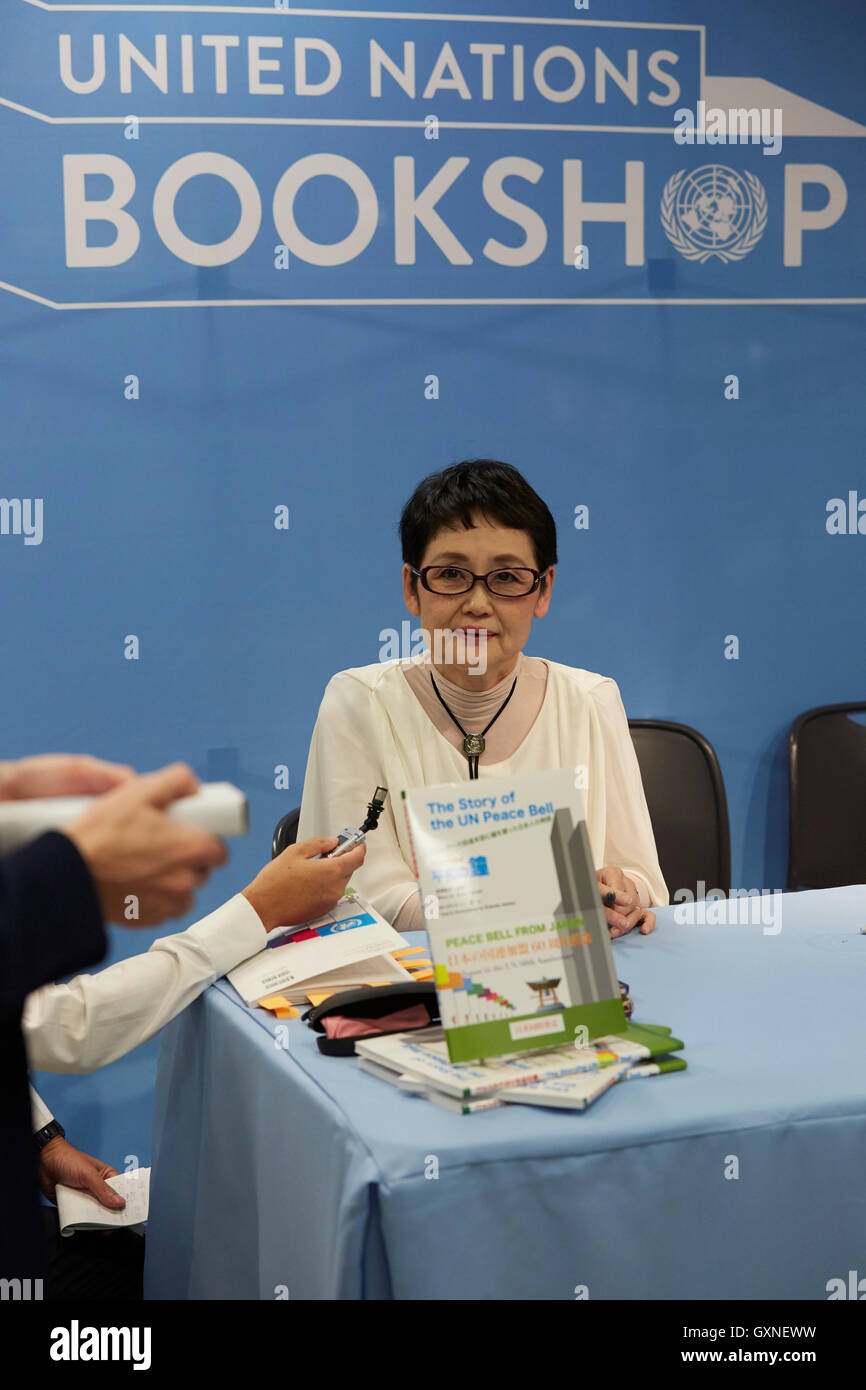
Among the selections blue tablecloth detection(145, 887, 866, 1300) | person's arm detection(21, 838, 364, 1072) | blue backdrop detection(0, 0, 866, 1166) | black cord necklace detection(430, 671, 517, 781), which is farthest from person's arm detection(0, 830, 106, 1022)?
blue backdrop detection(0, 0, 866, 1166)

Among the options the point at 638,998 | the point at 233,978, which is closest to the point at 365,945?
the point at 233,978

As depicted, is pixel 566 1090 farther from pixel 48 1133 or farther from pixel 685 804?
pixel 685 804

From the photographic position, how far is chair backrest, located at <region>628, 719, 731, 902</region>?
3.22m

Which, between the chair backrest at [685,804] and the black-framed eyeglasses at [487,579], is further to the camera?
the chair backrest at [685,804]

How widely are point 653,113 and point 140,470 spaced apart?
1.69m

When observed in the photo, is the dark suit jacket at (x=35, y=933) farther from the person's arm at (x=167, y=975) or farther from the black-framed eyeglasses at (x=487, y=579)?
the black-framed eyeglasses at (x=487, y=579)

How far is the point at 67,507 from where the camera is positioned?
3.12m

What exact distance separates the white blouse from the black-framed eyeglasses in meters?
0.22

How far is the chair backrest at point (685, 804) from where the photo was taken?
3.22 m

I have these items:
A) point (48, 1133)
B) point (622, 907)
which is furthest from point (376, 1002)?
point (48, 1133)

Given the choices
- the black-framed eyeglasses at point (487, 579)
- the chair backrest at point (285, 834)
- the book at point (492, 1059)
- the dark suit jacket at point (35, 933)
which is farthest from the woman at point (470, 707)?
the dark suit jacket at point (35, 933)

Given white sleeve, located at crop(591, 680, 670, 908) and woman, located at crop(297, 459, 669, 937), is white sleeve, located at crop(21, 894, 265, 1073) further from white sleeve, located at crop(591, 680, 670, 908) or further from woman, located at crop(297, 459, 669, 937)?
white sleeve, located at crop(591, 680, 670, 908)

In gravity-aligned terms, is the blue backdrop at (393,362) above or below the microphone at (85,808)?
above

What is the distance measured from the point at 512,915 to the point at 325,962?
0.41 meters
